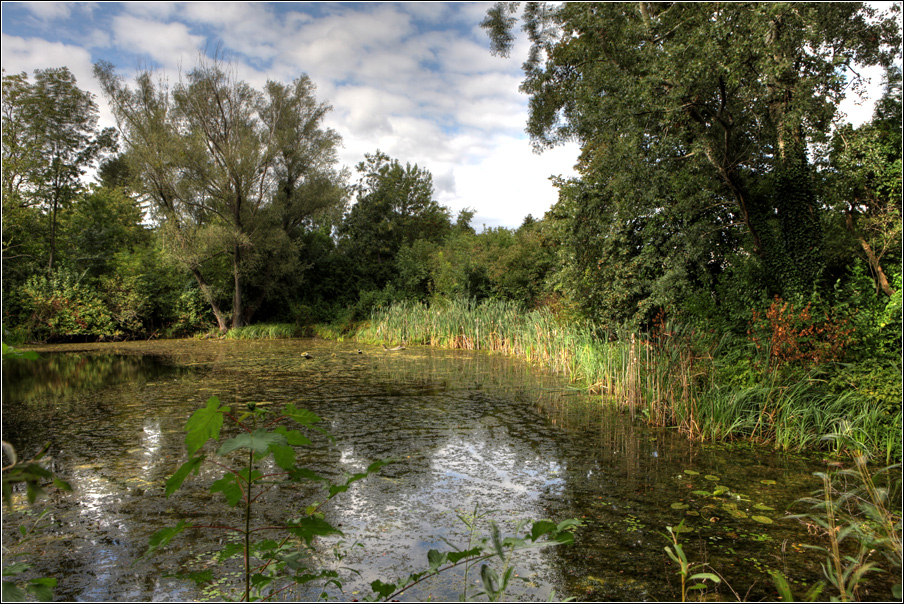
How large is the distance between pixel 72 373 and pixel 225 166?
9.60 meters

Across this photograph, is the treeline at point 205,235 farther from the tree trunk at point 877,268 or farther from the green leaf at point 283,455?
the green leaf at point 283,455

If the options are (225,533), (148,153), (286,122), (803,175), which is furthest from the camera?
(286,122)

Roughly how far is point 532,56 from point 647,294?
6411 millimetres

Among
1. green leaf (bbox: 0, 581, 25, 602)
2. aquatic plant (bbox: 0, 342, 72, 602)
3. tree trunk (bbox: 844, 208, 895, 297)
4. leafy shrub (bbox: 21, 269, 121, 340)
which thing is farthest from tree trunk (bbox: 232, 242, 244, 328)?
green leaf (bbox: 0, 581, 25, 602)

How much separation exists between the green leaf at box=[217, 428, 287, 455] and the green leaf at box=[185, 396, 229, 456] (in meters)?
0.05

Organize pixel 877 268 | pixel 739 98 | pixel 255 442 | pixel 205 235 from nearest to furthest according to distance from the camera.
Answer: pixel 255 442
pixel 877 268
pixel 739 98
pixel 205 235

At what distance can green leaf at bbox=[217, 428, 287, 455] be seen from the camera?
1509 mm

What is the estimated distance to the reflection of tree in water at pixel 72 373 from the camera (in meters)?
7.91

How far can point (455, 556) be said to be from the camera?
1.90 metres

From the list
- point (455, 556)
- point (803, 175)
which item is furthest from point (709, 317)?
point (455, 556)

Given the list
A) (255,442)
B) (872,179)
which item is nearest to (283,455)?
(255,442)

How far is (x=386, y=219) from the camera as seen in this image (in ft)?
76.2

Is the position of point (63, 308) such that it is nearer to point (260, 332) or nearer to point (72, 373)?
point (260, 332)

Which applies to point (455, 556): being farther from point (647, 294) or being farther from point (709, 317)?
point (647, 294)
